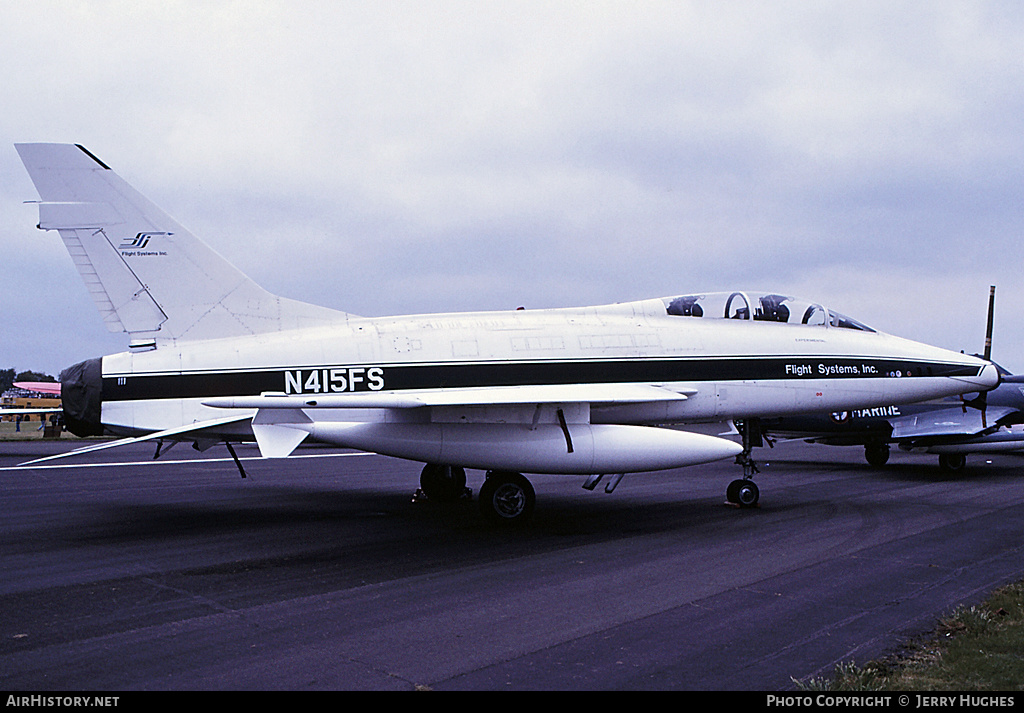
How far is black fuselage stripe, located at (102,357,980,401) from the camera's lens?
32.2 ft

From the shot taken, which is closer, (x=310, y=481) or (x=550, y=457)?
(x=550, y=457)

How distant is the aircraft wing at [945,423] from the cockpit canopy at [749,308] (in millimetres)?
7838

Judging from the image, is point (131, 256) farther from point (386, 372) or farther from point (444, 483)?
point (444, 483)

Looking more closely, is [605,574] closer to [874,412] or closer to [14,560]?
[14,560]

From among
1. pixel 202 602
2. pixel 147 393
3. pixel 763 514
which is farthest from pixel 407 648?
pixel 763 514

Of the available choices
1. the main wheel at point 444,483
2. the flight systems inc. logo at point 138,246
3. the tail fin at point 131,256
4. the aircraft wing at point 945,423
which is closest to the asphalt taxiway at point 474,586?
the main wheel at point 444,483

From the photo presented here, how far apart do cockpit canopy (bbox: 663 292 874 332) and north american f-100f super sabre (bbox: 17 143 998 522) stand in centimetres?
35

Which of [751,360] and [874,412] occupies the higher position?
[751,360]

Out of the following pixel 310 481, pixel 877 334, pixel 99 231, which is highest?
pixel 99 231

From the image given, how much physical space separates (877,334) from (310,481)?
12.0m

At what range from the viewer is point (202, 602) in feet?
20.5

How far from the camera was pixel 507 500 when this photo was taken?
10258 millimetres

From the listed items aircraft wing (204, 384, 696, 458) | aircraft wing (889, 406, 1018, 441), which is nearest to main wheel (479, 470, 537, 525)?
aircraft wing (204, 384, 696, 458)

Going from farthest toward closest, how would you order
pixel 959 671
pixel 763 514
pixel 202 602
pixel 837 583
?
pixel 763 514 → pixel 837 583 → pixel 202 602 → pixel 959 671
